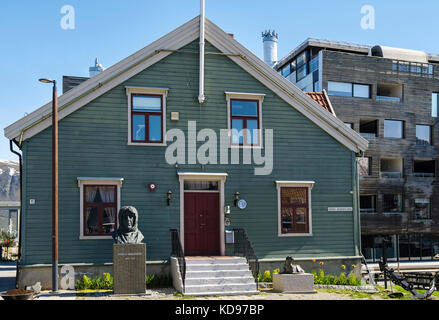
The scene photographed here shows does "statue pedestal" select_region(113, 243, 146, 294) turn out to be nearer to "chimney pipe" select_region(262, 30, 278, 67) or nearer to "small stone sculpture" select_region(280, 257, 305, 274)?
"small stone sculpture" select_region(280, 257, 305, 274)

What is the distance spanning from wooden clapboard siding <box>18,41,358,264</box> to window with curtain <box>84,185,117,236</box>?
0.29 metres

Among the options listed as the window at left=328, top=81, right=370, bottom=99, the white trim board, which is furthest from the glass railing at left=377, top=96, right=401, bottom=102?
the white trim board

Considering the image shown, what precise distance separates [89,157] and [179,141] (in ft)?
9.82

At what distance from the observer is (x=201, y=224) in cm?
1809

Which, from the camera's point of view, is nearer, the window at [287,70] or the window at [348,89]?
the window at [348,89]

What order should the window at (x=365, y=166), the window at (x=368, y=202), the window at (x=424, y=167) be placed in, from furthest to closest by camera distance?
1. the window at (x=424, y=167)
2. the window at (x=368, y=202)
3. the window at (x=365, y=166)

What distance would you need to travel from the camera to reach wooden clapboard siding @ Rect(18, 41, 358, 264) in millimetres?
16625

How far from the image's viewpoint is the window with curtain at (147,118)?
17609 millimetres

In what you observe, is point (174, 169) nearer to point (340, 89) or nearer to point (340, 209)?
point (340, 209)

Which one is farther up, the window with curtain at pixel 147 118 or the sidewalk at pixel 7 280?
the window with curtain at pixel 147 118

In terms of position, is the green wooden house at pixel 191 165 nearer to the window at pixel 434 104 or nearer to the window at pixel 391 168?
the window at pixel 391 168

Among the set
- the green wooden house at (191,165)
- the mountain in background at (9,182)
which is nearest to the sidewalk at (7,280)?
the green wooden house at (191,165)

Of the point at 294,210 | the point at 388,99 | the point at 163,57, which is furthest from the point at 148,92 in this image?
the point at 388,99

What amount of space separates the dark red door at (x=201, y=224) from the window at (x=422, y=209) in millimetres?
25345
